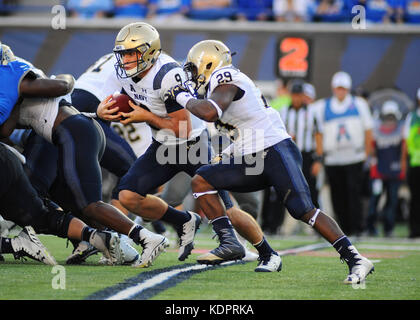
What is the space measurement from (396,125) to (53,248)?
5.38 m

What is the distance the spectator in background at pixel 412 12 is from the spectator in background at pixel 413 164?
134 inches

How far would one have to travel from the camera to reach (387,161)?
10.7m

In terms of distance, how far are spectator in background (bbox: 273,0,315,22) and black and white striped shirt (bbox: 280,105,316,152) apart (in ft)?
12.1

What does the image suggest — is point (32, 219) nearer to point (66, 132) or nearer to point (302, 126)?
point (66, 132)

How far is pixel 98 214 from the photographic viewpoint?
5312 mm

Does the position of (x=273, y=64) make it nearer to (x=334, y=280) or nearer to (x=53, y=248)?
(x=53, y=248)

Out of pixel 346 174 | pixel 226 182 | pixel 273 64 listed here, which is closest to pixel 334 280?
pixel 226 182

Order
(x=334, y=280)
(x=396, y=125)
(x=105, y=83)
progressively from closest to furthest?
(x=334, y=280) < (x=105, y=83) < (x=396, y=125)

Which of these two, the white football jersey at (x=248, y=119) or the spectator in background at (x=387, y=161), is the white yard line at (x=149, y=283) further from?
the spectator in background at (x=387, y=161)

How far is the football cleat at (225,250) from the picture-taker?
219 inches

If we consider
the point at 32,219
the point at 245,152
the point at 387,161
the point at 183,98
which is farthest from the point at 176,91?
the point at 387,161

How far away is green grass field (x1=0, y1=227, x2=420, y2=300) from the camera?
4.30 m

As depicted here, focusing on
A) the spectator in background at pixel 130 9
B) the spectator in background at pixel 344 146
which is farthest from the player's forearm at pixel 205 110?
the spectator in background at pixel 130 9

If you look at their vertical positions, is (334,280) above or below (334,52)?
below
